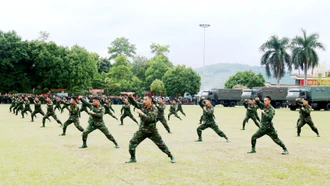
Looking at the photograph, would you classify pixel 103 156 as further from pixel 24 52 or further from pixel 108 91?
pixel 108 91

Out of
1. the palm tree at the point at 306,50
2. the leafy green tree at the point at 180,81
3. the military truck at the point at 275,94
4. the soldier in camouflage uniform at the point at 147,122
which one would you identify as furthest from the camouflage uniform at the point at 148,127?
the leafy green tree at the point at 180,81

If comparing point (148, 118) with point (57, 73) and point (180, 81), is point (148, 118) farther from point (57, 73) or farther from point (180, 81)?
point (180, 81)

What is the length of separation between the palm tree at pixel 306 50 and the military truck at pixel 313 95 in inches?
745

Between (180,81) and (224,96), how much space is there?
24.6m

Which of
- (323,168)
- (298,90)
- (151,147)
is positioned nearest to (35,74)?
(298,90)

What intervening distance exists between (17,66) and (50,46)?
6204 mm

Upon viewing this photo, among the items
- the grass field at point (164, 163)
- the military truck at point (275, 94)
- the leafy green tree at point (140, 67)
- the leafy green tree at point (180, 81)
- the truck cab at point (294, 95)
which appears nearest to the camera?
the grass field at point (164, 163)

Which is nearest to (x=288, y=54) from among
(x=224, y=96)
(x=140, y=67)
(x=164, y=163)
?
(x=224, y=96)

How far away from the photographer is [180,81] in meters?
83.8

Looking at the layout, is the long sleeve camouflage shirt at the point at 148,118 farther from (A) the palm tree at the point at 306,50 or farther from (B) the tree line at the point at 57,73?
(A) the palm tree at the point at 306,50

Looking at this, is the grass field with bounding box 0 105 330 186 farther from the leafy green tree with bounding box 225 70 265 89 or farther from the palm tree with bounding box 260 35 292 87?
the leafy green tree with bounding box 225 70 265 89

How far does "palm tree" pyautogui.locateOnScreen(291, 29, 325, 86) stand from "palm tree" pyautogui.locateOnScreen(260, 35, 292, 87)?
253 cm

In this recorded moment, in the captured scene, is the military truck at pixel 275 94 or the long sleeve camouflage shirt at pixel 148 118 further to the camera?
the military truck at pixel 275 94

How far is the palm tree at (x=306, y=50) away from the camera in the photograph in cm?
6462
